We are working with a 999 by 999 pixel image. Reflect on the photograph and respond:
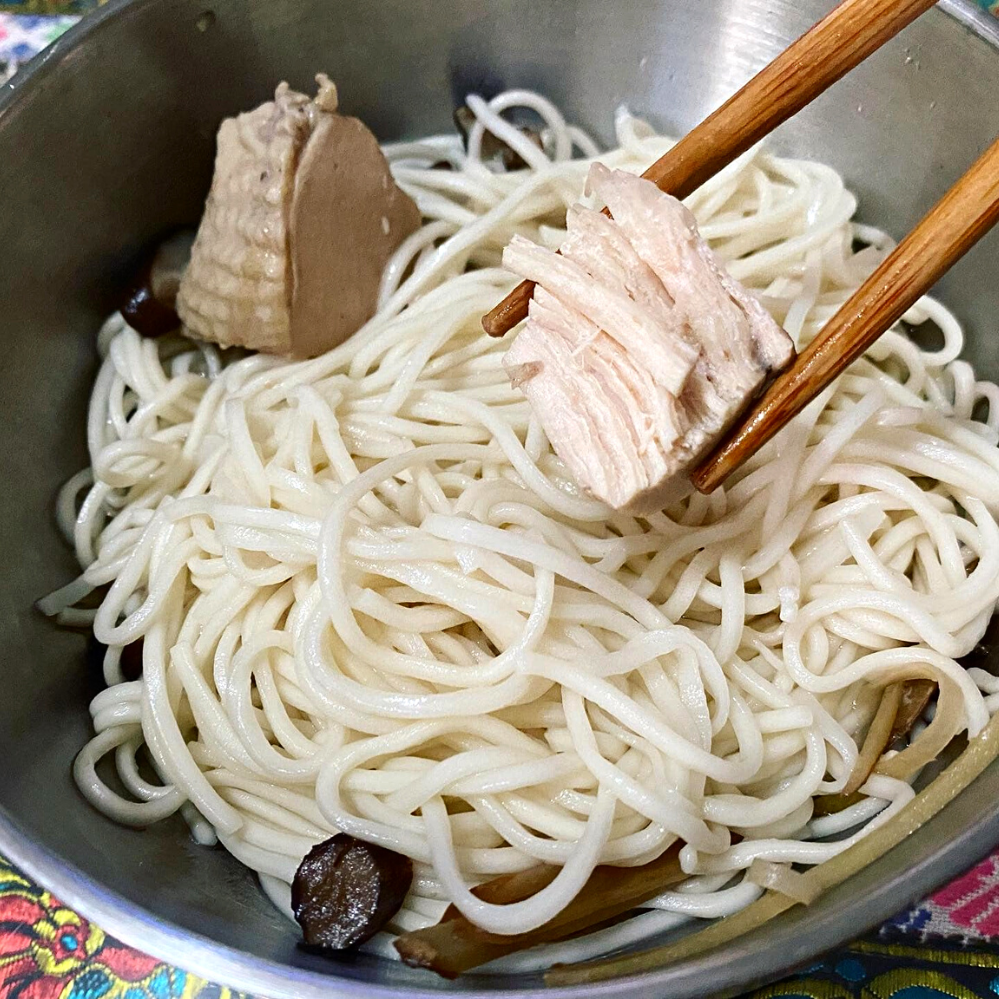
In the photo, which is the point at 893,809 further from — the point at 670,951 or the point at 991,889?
the point at 670,951

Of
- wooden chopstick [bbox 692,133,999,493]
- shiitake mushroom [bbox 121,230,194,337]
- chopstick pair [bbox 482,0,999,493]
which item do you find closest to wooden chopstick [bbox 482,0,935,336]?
chopstick pair [bbox 482,0,999,493]

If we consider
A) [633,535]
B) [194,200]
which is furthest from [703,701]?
[194,200]

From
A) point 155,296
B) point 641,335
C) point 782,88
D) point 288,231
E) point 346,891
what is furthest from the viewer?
point 155,296

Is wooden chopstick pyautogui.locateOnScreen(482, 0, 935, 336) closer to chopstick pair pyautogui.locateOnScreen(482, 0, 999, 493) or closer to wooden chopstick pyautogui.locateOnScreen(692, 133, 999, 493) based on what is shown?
chopstick pair pyautogui.locateOnScreen(482, 0, 999, 493)

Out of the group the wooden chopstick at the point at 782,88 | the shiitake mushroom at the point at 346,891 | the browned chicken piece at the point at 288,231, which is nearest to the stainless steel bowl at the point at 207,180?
the shiitake mushroom at the point at 346,891

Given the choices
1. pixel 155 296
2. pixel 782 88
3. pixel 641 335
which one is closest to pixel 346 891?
pixel 641 335

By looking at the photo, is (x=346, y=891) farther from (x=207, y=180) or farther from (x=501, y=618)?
(x=207, y=180)
